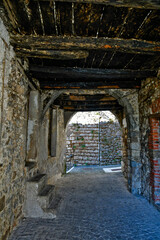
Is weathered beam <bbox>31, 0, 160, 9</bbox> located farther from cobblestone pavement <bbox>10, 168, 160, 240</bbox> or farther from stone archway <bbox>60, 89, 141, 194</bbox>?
cobblestone pavement <bbox>10, 168, 160, 240</bbox>

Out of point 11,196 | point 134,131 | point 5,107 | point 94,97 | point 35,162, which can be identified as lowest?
point 11,196

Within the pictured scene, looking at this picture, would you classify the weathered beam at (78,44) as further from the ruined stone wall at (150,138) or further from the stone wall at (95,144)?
the stone wall at (95,144)

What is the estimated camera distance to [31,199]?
2.91 metres

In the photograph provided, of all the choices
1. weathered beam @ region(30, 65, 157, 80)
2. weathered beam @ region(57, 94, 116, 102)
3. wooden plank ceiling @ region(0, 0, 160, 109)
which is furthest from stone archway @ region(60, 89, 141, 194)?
weathered beam @ region(57, 94, 116, 102)

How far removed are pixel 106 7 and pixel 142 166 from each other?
3.49m

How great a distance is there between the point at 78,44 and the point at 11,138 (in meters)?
1.69

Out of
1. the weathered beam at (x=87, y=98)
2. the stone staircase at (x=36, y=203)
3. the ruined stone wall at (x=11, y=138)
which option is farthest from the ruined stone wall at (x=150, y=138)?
the ruined stone wall at (x=11, y=138)

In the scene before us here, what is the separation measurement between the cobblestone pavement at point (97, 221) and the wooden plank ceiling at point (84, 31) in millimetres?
2750

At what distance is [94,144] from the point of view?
403 inches

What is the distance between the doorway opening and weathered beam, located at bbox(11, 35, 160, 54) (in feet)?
27.1

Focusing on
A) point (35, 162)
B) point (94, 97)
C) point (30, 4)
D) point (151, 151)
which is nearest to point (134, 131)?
point (151, 151)

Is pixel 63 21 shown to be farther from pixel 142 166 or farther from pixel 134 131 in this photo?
pixel 142 166

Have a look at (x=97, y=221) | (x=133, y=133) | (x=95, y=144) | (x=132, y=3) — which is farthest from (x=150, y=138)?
(x=95, y=144)

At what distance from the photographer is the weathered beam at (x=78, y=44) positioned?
6.89 ft
